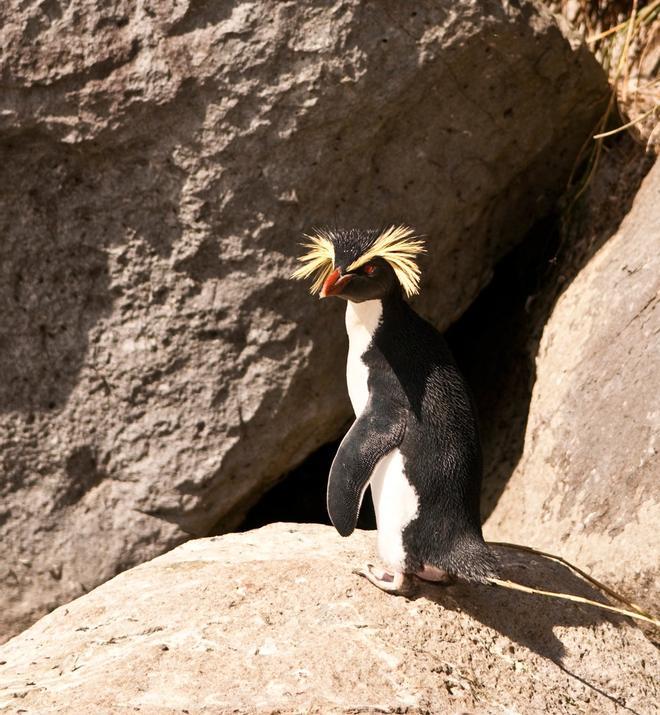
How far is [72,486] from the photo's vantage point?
2475mm

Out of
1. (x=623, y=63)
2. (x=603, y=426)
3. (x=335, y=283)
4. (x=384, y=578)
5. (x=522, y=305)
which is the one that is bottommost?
(x=384, y=578)

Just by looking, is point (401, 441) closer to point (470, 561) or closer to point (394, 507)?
point (394, 507)

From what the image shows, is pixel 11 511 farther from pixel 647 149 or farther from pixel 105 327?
pixel 647 149

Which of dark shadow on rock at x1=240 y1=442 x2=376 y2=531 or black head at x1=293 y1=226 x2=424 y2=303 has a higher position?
black head at x1=293 y1=226 x2=424 y2=303

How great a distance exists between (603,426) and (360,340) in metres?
0.65

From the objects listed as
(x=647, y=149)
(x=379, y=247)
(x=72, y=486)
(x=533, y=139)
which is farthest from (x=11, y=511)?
(x=647, y=149)

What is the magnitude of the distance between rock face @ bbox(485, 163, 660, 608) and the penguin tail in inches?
14.6

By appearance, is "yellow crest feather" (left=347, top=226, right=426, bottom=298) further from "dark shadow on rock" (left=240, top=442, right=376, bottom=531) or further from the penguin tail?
"dark shadow on rock" (left=240, top=442, right=376, bottom=531)

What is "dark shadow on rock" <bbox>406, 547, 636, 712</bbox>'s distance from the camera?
1.89 metres

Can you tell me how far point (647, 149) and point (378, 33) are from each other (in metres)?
0.83

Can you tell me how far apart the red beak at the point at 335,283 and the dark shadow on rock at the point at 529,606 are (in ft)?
1.85

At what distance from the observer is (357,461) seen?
1834mm

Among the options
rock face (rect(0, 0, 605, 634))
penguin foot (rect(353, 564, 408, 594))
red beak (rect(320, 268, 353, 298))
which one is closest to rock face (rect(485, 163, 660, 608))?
rock face (rect(0, 0, 605, 634))

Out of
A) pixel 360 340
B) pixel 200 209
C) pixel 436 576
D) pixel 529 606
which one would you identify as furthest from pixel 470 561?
pixel 200 209
